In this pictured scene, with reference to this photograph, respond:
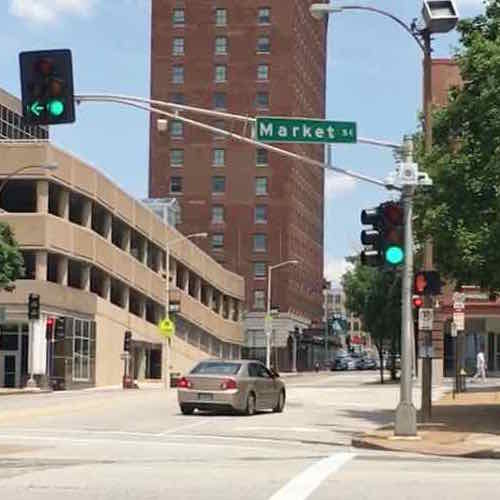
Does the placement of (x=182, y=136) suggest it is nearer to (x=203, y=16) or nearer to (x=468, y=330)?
(x=203, y=16)

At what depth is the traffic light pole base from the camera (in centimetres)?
1991

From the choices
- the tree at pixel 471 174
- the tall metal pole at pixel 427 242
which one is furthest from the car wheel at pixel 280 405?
the tree at pixel 471 174

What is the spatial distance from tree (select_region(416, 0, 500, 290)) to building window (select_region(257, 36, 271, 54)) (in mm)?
95544

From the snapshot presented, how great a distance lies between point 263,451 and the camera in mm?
17953

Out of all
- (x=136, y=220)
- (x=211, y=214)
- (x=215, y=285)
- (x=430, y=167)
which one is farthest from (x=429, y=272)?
(x=211, y=214)

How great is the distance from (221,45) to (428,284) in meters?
102

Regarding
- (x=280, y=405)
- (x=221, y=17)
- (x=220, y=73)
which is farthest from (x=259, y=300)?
(x=280, y=405)

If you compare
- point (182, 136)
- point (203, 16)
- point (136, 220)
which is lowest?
point (136, 220)

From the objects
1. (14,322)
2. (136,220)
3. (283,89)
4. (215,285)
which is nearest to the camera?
(14,322)

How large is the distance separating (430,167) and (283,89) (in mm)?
95655

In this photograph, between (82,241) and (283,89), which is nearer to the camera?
(82,241)

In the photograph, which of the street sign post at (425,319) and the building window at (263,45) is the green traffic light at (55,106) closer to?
the street sign post at (425,319)

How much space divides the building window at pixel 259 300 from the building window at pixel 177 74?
1000 inches

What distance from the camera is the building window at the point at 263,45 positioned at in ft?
393
